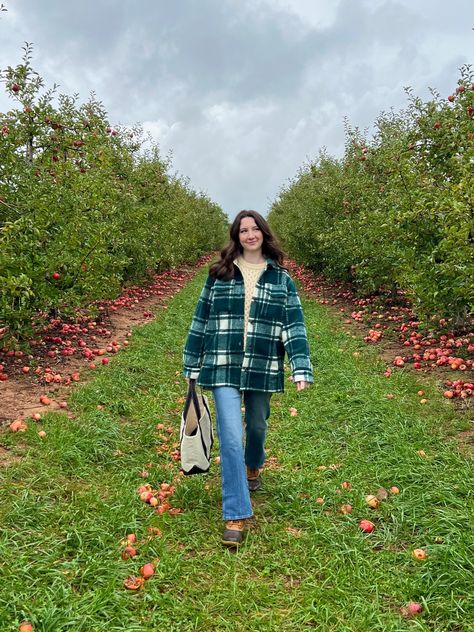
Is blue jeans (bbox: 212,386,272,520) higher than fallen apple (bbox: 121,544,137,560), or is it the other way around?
blue jeans (bbox: 212,386,272,520)

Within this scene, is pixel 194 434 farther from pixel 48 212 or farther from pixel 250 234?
pixel 48 212

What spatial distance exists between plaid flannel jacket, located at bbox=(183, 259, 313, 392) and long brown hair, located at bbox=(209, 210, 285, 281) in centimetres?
5

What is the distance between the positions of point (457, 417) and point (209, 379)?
10.7 ft

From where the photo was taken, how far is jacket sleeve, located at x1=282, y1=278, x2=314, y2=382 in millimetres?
3631

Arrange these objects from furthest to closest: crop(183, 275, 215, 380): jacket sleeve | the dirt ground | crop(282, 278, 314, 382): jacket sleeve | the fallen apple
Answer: the dirt ground
crop(183, 275, 215, 380): jacket sleeve
crop(282, 278, 314, 382): jacket sleeve
the fallen apple

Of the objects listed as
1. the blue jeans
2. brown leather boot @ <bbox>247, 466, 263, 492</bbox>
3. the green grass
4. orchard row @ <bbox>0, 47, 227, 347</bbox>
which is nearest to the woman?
the blue jeans

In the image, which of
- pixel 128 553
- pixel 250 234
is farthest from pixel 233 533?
pixel 250 234

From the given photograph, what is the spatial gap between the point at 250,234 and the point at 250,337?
71 cm

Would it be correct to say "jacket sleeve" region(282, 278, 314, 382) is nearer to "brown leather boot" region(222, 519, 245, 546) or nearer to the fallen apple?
"brown leather boot" region(222, 519, 245, 546)

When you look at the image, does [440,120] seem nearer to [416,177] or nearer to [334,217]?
[416,177]

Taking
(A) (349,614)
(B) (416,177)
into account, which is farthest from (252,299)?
(B) (416,177)

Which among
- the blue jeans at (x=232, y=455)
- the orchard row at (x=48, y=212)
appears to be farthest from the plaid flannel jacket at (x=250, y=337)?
the orchard row at (x=48, y=212)

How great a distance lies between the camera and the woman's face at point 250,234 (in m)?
3.72

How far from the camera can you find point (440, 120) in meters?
9.11
